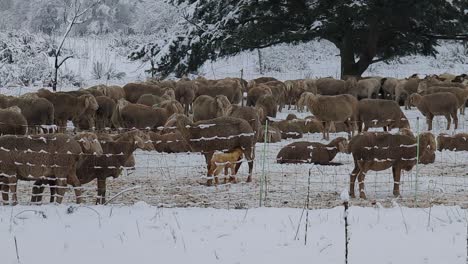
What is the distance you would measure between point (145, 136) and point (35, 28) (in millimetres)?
55524

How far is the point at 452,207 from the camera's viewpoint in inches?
369

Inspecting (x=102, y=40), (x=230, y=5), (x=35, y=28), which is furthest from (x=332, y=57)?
(x=35, y=28)

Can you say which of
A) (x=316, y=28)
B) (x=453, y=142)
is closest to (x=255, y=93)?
(x=316, y=28)

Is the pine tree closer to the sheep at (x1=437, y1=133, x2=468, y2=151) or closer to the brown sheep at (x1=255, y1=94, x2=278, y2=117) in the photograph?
the brown sheep at (x1=255, y1=94, x2=278, y2=117)

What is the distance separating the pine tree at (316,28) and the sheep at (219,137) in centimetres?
1555

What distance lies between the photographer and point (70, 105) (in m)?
18.4

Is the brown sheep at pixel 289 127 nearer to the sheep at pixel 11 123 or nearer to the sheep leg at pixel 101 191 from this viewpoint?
the sheep at pixel 11 123

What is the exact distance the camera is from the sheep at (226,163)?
12031 mm

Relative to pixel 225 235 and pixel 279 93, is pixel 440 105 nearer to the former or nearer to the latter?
pixel 279 93

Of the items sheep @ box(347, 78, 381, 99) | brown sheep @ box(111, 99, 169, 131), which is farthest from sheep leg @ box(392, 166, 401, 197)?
sheep @ box(347, 78, 381, 99)

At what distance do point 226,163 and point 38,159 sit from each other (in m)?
3.20

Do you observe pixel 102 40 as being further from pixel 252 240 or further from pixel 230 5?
pixel 252 240

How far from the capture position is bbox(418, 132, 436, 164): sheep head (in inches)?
479

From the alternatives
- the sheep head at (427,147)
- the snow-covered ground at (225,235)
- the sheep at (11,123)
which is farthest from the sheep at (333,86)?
the snow-covered ground at (225,235)
